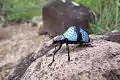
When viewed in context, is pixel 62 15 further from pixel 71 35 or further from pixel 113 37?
pixel 71 35

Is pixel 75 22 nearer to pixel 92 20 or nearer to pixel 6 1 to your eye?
pixel 92 20

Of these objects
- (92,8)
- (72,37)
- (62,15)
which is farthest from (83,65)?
(62,15)

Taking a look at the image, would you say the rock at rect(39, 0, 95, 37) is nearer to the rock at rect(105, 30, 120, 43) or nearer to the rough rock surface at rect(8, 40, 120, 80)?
the rock at rect(105, 30, 120, 43)

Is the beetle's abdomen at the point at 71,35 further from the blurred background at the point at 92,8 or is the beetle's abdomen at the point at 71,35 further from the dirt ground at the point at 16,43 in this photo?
the dirt ground at the point at 16,43

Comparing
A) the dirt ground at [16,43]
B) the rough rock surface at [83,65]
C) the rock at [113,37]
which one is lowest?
the dirt ground at [16,43]

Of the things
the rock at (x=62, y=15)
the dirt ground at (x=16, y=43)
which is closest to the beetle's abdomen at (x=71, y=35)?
the dirt ground at (x=16, y=43)

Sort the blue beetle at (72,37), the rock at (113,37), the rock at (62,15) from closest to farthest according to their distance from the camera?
the blue beetle at (72,37)
the rock at (113,37)
the rock at (62,15)

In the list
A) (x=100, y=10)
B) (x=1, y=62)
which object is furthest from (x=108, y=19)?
(x=1, y=62)
